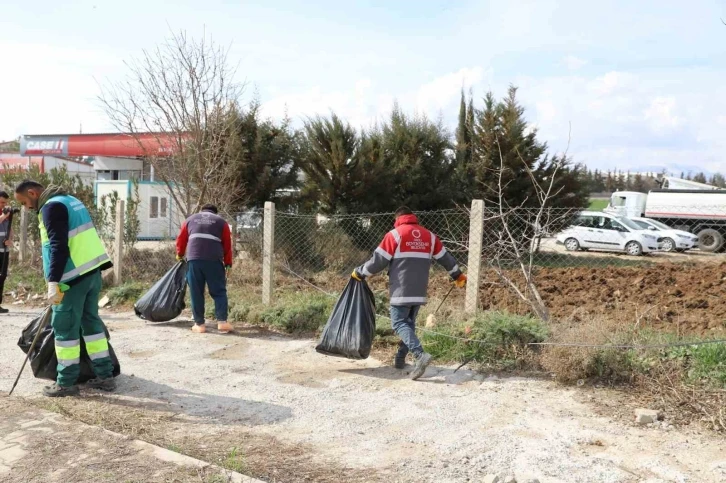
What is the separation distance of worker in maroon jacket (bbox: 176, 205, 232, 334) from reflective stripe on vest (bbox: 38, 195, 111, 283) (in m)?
2.24

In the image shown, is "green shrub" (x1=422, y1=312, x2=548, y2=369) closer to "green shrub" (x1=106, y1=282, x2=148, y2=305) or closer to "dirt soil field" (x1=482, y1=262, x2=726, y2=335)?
"dirt soil field" (x1=482, y1=262, x2=726, y2=335)

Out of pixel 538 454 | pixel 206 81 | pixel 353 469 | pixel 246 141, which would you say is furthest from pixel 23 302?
pixel 538 454

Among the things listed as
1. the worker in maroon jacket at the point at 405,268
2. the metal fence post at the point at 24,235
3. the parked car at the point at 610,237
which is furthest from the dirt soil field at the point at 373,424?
the parked car at the point at 610,237

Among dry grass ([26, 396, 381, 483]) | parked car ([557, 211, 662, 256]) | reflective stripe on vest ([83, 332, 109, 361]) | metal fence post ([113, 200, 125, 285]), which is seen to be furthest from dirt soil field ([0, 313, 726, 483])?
parked car ([557, 211, 662, 256])

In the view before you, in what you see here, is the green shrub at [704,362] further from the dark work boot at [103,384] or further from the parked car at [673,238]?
the parked car at [673,238]

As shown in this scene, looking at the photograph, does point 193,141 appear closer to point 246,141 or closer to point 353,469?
point 246,141

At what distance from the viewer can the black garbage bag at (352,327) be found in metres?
5.86

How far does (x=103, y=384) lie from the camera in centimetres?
534

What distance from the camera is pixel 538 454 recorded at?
3.98 meters

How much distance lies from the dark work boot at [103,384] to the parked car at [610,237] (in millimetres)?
17850

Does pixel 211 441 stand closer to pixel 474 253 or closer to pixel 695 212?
pixel 474 253

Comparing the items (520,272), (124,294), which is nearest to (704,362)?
(520,272)

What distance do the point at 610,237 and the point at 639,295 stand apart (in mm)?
12788

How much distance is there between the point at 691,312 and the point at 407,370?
4374 mm
